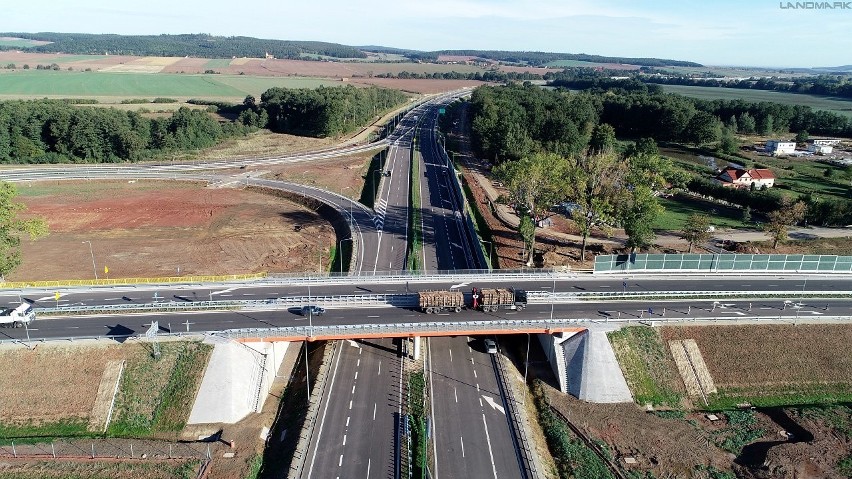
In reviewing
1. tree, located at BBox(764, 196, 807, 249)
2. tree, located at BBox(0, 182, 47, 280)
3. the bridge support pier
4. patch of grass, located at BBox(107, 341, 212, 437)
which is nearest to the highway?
the bridge support pier

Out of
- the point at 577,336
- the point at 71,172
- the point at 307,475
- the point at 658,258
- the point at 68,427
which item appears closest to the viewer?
the point at 307,475

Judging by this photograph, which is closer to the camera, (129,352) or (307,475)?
(307,475)

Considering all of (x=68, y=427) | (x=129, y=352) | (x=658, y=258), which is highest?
(x=658, y=258)

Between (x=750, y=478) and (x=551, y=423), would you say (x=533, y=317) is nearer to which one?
(x=551, y=423)

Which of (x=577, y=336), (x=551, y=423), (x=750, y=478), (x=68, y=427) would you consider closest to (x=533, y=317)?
(x=577, y=336)

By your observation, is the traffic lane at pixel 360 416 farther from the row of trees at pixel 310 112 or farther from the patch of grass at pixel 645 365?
the row of trees at pixel 310 112

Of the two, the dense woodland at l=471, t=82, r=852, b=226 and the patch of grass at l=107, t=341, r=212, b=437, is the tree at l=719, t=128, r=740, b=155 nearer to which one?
the dense woodland at l=471, t=82, r=852, b=226

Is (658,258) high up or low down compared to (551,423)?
up
